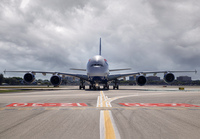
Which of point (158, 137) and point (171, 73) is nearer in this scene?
point (158, 137)

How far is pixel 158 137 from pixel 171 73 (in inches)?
1226

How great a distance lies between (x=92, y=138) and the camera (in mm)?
4043

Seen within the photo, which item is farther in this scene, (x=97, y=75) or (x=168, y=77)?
(x=168, y=77)

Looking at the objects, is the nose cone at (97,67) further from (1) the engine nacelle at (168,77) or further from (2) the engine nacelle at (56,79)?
(1) the engine nacelle at (168,77)

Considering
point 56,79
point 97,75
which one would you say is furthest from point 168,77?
point 56,79

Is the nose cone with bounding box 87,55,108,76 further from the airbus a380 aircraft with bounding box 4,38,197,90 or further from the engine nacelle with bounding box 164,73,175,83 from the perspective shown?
the engine nacelle with bounding box 164,73,175,83

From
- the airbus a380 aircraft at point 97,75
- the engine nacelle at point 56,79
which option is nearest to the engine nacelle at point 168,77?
the airbus a380 aircraft at point 97,75

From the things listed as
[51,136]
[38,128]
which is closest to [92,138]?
[51,136]

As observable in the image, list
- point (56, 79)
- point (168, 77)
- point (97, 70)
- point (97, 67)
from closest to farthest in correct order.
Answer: point (97, 70)
point (97, 67)
point (56, 79)
point (168, 77)

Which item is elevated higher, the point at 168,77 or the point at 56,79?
the point at 168,77

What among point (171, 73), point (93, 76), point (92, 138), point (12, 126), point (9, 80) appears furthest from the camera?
point (9, 80)

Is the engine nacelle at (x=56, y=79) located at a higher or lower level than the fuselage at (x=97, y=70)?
lower

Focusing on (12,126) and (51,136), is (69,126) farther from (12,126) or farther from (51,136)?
(12,126)

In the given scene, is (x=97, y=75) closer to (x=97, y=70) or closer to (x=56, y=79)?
(x=97, y=70)
